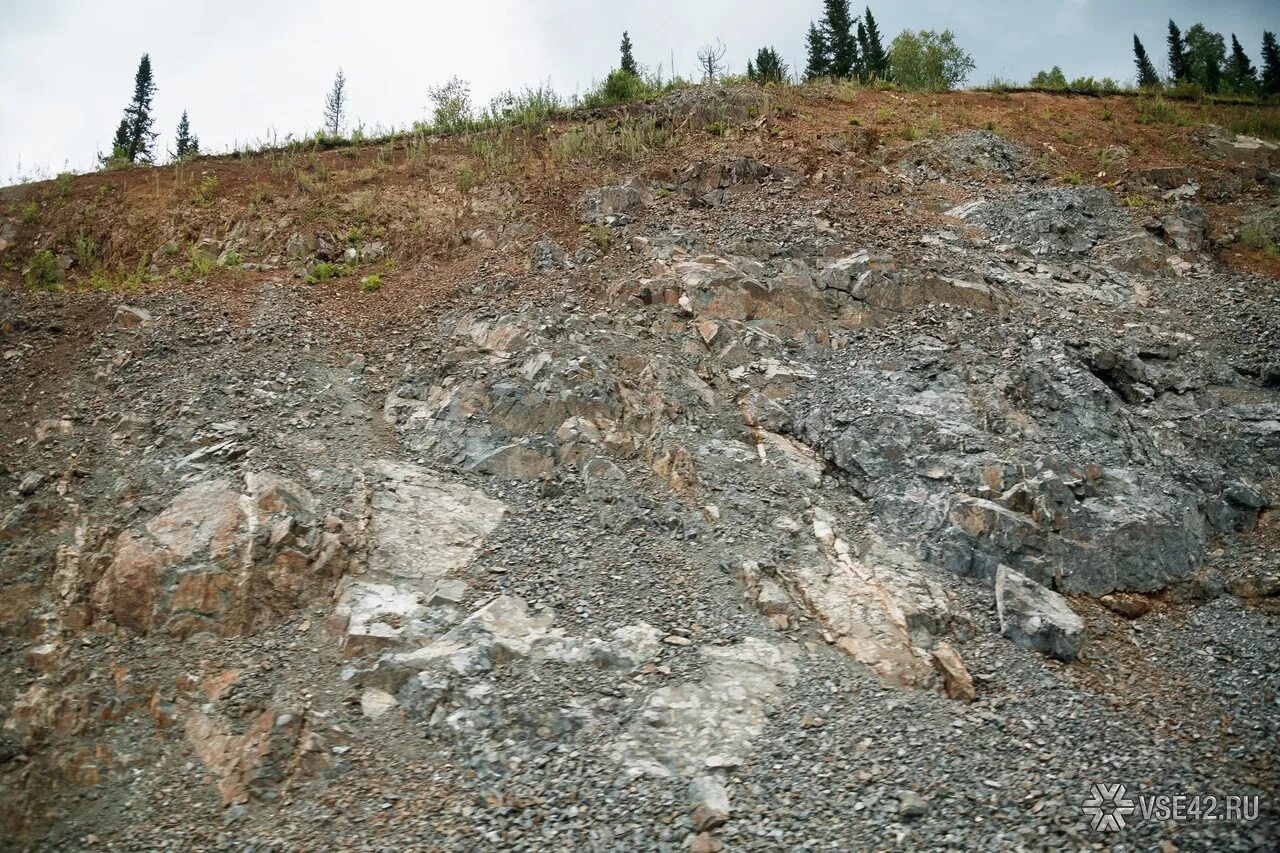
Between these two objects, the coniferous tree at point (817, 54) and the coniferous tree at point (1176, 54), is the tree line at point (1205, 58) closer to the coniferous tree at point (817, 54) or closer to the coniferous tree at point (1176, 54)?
the coniferous tree at point (1176, 54)

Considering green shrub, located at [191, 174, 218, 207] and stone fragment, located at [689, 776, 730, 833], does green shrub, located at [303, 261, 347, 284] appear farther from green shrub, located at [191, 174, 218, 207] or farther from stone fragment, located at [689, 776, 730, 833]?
stone fragment, located at [689, 776, 730, 833]

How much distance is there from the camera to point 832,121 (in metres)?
19.0

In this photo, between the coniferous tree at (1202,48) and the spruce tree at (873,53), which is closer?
the spruce tree at (873,53)

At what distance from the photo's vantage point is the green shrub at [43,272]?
1348 cm

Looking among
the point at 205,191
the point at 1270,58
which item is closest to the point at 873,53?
the point at 1270,58

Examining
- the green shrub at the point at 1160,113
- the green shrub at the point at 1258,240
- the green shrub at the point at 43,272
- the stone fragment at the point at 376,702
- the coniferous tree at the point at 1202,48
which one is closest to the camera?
the stone fragment at the point at 376,702

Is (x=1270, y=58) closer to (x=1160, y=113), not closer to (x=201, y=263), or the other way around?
(x=1160, y=113)

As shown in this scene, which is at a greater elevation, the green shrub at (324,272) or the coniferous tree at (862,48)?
the coniferous tree at (862,48)

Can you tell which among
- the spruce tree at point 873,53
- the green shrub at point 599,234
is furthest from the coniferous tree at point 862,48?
the green shrub at point 599,234

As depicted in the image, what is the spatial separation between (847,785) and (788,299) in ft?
28.3

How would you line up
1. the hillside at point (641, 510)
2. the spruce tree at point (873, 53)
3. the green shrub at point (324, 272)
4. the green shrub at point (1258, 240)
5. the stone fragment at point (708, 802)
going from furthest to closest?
the spruce tree at point (873, 53) < the green shrub at point (324, 272) < the green shrub at point (1258, 240) < the hillside at point (641, 510) < the stone fragment at point (708, 802)
